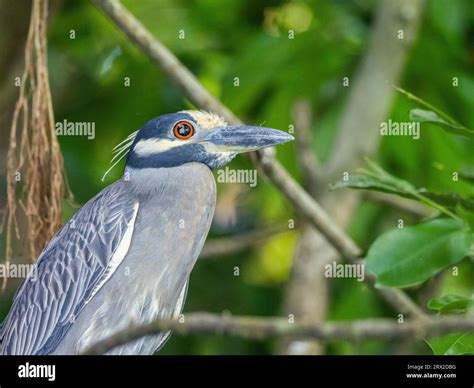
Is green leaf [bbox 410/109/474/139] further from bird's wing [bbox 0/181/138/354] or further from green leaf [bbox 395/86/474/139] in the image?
bird's wing [bbox 0/181/138/354]

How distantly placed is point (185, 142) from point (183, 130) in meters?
0.03

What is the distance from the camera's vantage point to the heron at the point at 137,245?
2.54m

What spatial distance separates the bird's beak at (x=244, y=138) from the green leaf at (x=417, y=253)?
500 mm

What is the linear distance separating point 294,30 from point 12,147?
1.56 m

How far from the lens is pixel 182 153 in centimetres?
262

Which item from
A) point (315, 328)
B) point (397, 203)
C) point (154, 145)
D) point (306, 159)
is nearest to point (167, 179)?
point (154, 145)

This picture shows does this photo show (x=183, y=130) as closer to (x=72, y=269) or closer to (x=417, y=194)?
(x=72, y=269)

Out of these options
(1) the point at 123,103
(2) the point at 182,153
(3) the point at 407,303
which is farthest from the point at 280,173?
(1) the point at 123,103

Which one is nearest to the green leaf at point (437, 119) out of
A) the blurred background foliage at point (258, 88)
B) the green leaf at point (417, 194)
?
the green leaf at point (417, 194)

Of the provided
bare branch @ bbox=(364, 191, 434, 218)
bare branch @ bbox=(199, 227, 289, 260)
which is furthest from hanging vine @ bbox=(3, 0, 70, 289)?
bare branch @ bbox=(364, 191, 434, 218)

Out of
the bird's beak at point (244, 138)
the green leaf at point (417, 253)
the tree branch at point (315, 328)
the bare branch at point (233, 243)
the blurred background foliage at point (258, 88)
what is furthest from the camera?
the blurred background foliage at point (258, 88)

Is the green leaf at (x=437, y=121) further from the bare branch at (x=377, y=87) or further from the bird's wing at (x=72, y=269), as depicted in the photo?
the bare branch at (x=377, y=87)

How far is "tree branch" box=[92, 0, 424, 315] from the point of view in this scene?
2596 millimetres

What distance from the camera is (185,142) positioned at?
2617 mm
